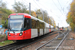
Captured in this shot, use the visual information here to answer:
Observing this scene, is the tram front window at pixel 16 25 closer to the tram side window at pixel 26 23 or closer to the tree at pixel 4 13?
the tram side window at pixel 26 23

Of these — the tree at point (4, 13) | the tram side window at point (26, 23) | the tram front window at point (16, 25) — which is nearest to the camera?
the tram front window at point (16, 25)

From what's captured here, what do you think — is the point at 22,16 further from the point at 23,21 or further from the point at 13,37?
the point at 13,37

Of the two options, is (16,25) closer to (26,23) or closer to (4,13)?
(26,23)

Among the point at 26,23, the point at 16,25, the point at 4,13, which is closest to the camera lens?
the point at 16,25

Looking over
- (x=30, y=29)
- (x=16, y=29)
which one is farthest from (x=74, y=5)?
(x=16, y=29)

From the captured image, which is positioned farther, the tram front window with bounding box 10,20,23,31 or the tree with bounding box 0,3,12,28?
the tree with bounding box 0,3,12,28

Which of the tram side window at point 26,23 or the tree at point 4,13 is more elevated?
the tree at point 4,13

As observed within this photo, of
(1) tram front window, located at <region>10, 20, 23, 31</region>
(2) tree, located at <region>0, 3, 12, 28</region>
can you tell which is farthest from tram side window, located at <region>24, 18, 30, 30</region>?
(2) tree, located at <region>0, 3, 12, 28</region>

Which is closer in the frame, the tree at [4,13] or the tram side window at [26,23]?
the tram side window at [26,23]

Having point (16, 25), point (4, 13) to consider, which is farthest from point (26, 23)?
point (4, 13)

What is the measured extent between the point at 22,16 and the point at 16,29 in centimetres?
173

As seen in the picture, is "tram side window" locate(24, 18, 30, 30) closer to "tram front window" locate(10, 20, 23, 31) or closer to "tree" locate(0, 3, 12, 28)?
"tram front window" locate(10, 20, 23, 31)

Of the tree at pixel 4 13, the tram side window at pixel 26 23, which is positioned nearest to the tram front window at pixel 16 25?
the tram side window at pixel 26 23

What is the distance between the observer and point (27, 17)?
14.5 metres
